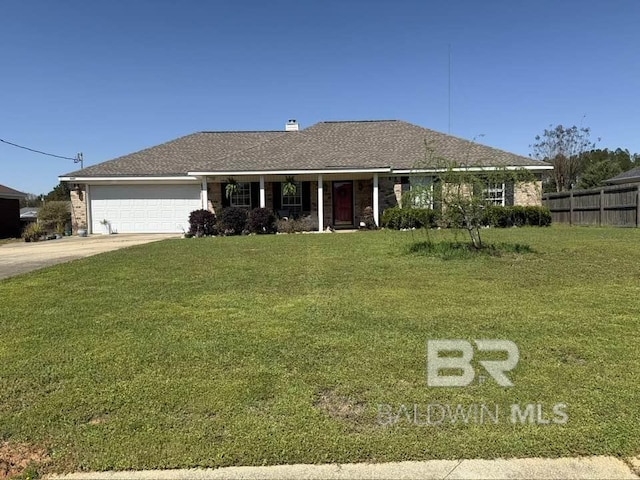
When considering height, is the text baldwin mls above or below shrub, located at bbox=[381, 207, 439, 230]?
below

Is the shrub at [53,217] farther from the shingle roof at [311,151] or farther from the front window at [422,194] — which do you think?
the front window at [422,194]

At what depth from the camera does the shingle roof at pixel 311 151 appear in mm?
21109

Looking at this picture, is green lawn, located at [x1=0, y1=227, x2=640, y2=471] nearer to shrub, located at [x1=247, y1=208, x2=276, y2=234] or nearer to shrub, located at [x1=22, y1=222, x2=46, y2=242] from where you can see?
shrub, located at [x1=247, y1=208, x2=276, y2=234]

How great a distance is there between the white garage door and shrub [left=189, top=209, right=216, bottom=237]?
4120 mm

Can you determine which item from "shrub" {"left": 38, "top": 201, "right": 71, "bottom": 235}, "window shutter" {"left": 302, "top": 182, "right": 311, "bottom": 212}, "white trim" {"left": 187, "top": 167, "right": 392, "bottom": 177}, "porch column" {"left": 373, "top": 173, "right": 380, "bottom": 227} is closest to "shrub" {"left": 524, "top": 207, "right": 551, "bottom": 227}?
"white trim" {"left": 187, "top": 167, "right": 392, "bottom": 177}

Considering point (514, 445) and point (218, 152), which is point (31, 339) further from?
point (218, 152)

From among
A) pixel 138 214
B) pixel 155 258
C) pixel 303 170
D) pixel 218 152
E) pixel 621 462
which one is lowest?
pixel 621 462

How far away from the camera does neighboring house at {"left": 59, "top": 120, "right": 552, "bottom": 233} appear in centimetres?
2091

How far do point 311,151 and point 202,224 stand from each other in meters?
6.44

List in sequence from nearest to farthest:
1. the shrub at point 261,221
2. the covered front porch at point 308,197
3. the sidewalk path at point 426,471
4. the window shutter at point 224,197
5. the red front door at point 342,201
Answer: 1. the sidewalk path at point 426,471
2. the shrub at point 261,221
3. the covered front porch at point 308,197
4. the window shutter at point 224,197
5. the red front door at point 342,201

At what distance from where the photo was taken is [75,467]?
2.95 meters

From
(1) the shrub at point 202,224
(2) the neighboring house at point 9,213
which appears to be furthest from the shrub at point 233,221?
(2) the neighboring house at point 9,213

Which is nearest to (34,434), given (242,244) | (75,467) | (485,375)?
(75,467)

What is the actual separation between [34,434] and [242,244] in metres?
11.4
